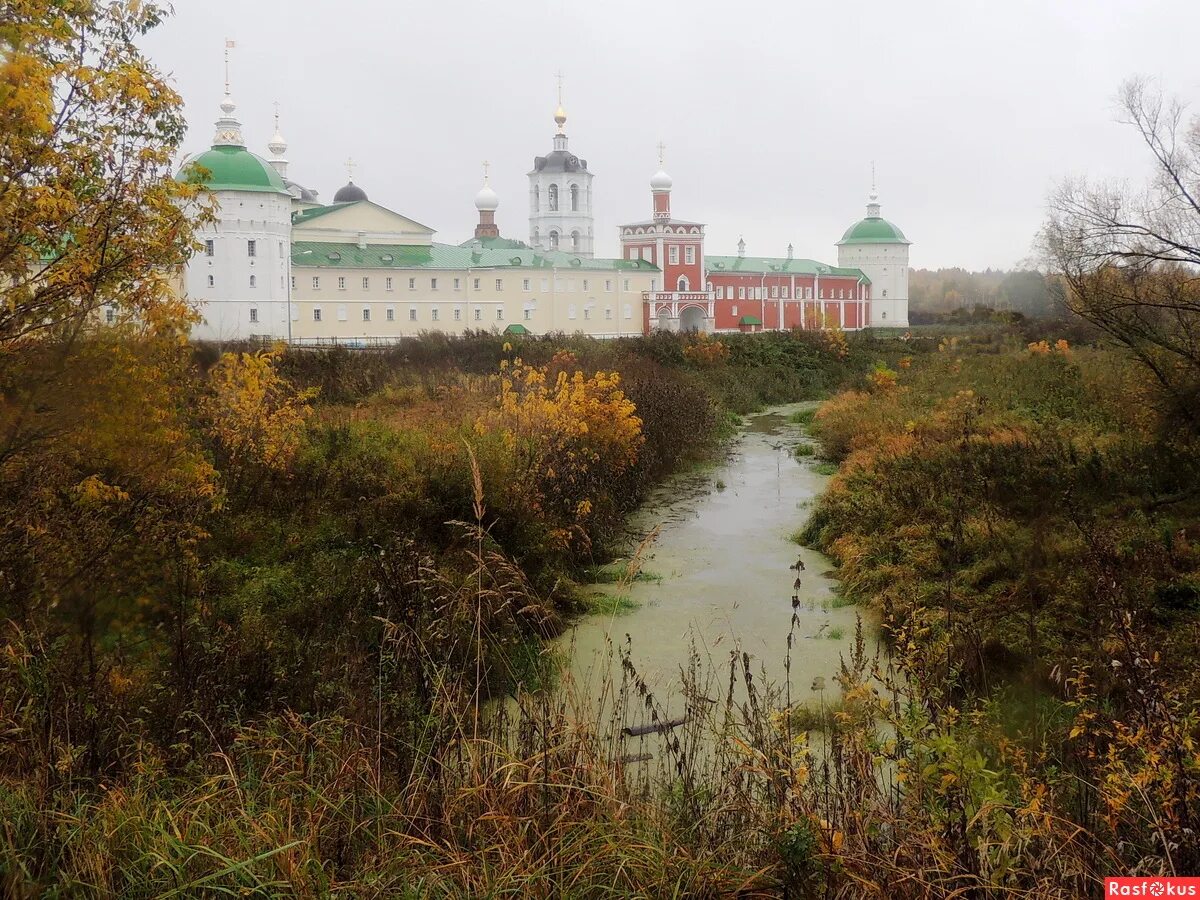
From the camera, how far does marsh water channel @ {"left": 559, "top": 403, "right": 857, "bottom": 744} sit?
6305 mm

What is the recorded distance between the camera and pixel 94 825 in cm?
313

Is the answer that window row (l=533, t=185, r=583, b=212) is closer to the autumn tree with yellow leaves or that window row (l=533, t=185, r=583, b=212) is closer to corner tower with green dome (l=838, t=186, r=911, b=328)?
corner tower with green dome (l=838, t=186, r=911, b=328)

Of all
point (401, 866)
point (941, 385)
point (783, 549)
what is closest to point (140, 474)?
point (401, 866)

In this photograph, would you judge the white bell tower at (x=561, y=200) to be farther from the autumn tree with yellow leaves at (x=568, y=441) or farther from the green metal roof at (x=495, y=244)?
the autumn tree with yellow leaves at (x=568, y=441)

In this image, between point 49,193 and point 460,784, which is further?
point 49,193

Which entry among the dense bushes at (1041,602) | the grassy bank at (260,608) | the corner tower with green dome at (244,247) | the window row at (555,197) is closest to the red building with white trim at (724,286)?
the window row at (555,197)

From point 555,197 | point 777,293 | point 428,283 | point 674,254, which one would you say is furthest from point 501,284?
point 777,293

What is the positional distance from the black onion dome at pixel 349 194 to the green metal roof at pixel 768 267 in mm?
20091

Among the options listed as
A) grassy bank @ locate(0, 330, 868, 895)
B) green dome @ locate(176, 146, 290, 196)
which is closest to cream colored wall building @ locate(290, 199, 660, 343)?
green dome @ locate(176, 146, 290, 196)

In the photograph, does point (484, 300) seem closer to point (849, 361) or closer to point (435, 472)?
point (849, 361)

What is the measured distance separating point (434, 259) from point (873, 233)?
103ft

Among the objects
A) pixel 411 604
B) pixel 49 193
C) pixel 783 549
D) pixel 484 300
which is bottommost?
pixel 783 549

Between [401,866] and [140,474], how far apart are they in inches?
167
